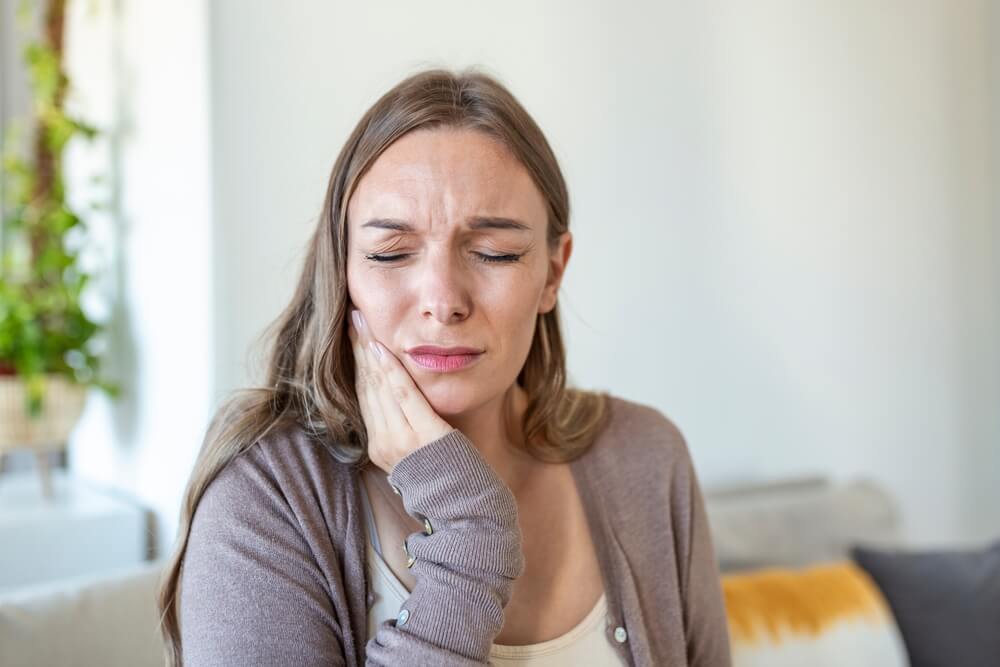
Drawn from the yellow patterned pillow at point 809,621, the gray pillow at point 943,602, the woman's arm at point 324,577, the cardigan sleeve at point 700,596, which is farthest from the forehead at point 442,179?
the gray pillow at point 943,602

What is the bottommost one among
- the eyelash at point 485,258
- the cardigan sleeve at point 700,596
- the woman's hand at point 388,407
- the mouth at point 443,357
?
the cardigan sleeve at point 700,596

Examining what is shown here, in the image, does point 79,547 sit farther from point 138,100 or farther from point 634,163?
point 634,163

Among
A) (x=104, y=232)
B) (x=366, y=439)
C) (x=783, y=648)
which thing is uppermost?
(x=104, y=232)

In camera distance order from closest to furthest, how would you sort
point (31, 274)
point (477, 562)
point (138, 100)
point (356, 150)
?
point (477, 562) < point (356, 150) < point (138, 100) < point (31, 274)

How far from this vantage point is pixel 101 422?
2113mm

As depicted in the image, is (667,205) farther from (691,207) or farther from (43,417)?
(43,417)

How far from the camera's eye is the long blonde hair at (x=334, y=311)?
41.7 inches

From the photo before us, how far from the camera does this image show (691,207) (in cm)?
219

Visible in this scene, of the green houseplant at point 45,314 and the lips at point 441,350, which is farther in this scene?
the green houseplant at point 45,314

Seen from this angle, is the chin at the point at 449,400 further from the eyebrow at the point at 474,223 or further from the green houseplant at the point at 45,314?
the green houseplant at the point at 45,314

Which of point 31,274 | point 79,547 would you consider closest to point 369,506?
point 79,547

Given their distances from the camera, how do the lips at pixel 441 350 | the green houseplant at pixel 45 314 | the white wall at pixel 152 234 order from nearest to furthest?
1. the lips at pixel 441 350
2. the white wall at pixel 152 234
3. the green houseplant at pixel 45 314

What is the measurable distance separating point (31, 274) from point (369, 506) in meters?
1.30

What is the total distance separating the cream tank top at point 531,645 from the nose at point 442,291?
0.25m
